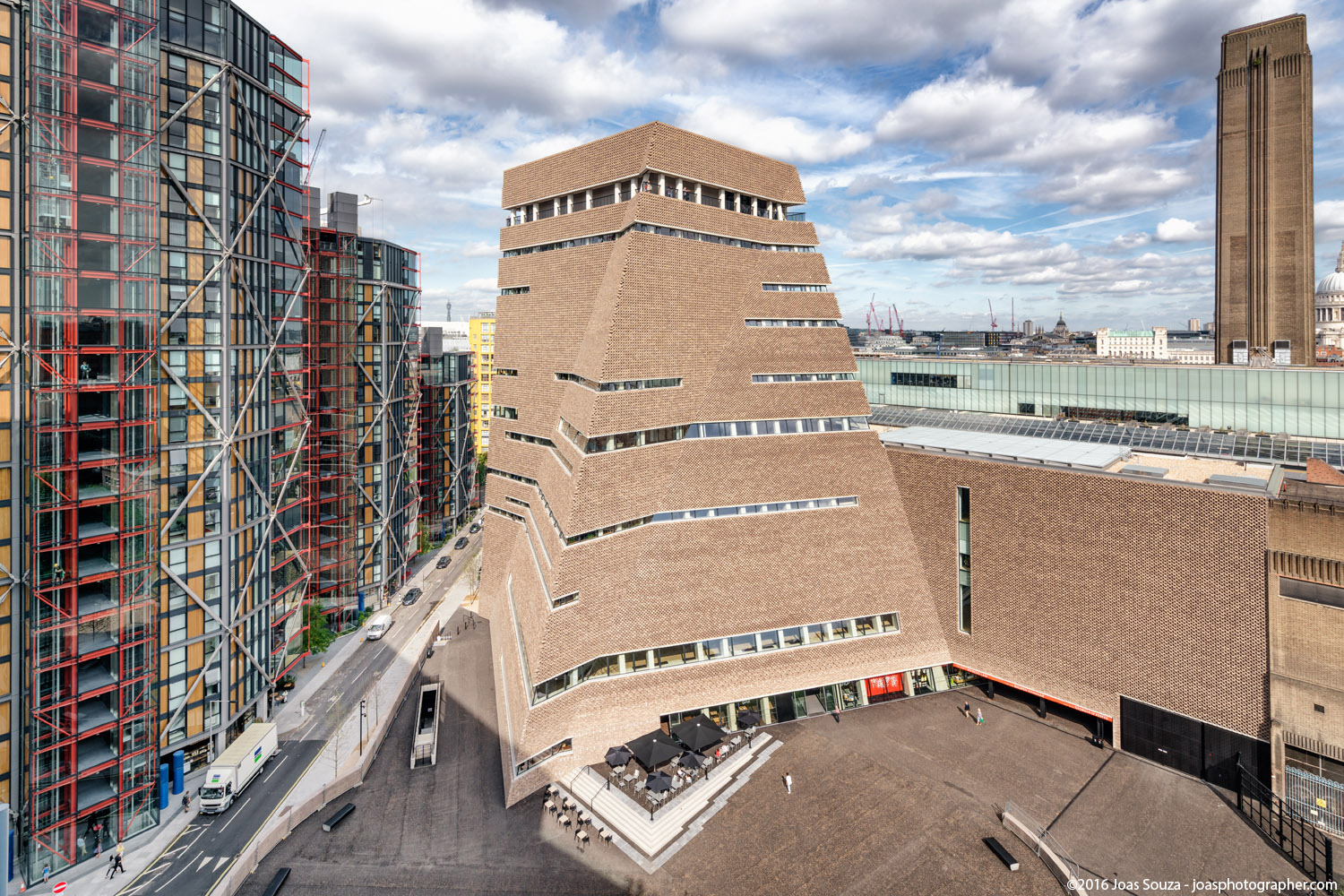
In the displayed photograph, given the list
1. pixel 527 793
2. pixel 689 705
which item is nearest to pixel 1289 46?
pixel 689 705

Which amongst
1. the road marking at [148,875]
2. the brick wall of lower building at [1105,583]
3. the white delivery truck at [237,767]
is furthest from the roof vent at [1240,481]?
the road marking at [148,875]

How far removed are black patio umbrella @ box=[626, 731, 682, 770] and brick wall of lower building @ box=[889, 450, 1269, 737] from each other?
2197 centimetres

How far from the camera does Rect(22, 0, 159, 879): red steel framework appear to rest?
100 feet

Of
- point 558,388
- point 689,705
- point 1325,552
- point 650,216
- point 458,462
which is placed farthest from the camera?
point 458,462

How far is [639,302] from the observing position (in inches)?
1647

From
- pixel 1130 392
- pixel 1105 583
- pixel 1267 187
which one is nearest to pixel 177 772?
pixel 1105 583

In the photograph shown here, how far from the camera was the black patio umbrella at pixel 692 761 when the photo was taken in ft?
119

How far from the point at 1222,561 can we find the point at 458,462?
87.8m

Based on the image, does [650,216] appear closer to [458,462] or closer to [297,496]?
[297,496]

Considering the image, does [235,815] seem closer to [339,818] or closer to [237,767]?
[237,767]

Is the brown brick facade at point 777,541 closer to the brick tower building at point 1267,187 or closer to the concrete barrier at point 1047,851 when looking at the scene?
the concrete barrier at point 1047,851

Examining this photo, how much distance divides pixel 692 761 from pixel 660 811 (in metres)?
3.40

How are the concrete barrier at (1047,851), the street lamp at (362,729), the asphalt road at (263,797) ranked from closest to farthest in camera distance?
the concrete barrier at (1047,851) → the asphalt road at (263,797) → the street lamp at (362,729)

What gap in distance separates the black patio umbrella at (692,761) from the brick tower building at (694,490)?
374cm
